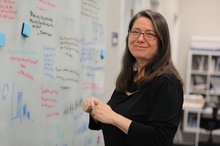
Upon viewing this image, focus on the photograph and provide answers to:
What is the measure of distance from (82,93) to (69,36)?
49 cm

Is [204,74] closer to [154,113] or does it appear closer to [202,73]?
[202,73]

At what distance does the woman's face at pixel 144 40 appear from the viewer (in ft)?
4.95

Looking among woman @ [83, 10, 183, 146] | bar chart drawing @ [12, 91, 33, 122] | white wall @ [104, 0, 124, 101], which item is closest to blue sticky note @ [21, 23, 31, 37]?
bar chart drawing @ [12, 91, 33, 122]

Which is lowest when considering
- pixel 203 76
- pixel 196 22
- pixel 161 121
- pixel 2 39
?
pixel 203 76

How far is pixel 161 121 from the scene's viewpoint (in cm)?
138

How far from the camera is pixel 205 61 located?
6879 mm

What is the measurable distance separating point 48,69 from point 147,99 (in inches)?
23.5

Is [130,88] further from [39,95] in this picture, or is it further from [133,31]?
[39,95]

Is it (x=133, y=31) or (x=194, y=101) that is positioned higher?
(x=133, y=31)

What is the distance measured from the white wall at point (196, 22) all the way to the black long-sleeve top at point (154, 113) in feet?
20.3

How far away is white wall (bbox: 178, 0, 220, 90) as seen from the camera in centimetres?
746

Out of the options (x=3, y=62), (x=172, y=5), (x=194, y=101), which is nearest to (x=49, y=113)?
(x=3, y=62)

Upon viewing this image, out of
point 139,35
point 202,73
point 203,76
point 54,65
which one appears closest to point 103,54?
point 54,65

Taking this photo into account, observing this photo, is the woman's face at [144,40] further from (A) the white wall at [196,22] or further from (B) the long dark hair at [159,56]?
(A) the white wall at [196,22]
